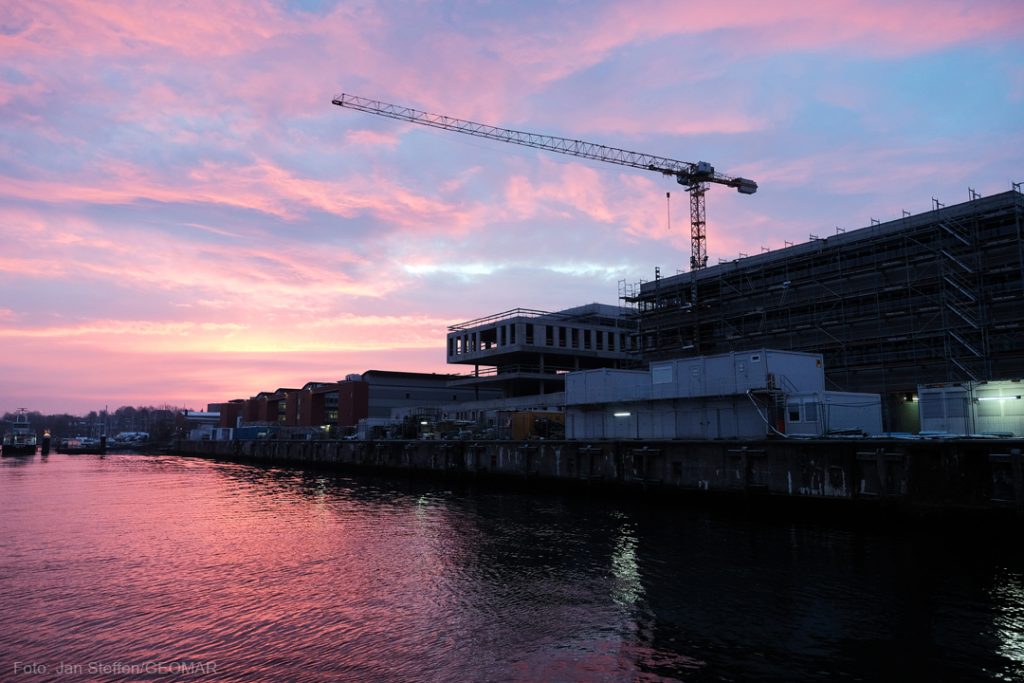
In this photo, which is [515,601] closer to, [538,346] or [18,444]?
[538,346]

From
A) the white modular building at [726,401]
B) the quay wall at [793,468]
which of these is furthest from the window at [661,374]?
the quay wall at [793,468]

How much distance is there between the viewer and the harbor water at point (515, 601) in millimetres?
14305

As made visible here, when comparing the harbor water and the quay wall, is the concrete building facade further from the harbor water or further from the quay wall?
the harbor water

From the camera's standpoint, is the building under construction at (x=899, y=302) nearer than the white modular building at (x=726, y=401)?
No

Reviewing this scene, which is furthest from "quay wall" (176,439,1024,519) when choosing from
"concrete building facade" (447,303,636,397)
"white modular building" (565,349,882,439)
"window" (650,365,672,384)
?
"concrete building facade" (447,303,636,397)

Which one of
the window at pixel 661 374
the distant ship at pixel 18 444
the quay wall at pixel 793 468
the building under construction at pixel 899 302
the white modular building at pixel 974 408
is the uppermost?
the building under construction at pixel 899 302

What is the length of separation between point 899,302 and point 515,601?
61.6m

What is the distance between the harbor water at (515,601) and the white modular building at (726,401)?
30.8 ft

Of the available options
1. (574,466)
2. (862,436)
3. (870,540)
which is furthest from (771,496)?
(574,466)

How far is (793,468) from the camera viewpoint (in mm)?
34031

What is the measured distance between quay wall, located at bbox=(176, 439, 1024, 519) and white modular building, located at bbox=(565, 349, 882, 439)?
4.53 metres

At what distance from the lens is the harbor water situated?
46.9 ft

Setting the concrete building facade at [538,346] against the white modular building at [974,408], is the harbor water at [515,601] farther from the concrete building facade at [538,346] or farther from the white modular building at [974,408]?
the concrete building facade at [538,346]

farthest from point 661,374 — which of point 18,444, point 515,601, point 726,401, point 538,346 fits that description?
point 18,444
